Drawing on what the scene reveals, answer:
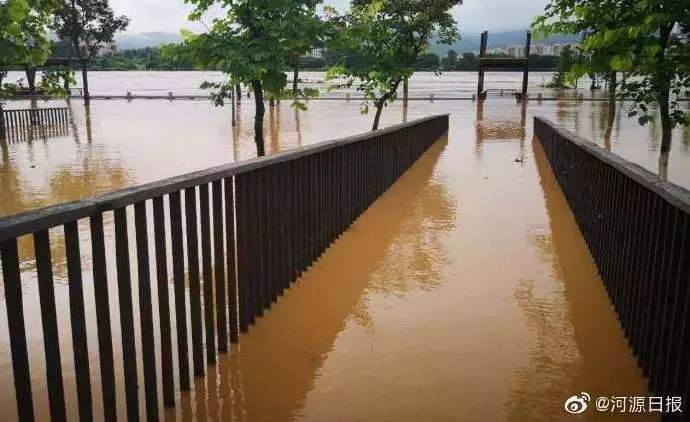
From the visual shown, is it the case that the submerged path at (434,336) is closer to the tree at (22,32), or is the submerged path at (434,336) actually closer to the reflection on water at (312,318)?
the reflection on water at (312,318)

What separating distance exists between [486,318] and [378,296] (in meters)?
1.02

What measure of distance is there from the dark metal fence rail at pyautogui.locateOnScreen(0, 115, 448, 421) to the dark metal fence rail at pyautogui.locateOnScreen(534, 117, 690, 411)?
273 cm

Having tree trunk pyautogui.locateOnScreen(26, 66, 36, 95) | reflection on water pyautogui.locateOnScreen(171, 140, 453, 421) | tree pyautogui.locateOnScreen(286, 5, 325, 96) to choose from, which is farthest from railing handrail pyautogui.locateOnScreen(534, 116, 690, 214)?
tree trunk pyautogui.locateOnScreen(26, 66, 36, 95)

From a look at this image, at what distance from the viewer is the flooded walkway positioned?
3510 mm

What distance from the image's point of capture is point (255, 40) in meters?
9.59

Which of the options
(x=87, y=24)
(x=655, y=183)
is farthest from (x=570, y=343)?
(x=87, y=24)

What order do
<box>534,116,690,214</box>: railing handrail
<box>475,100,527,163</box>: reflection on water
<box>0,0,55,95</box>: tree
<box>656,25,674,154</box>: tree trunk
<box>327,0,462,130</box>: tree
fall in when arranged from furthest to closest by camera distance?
<box>475,100,527,163</box>: reflection on water
<box>327,0,462,130</box>: tree
<box>656,25,674,154</box>: tree trunk
<box>0,0,55,95</box>: tree
<box>534,116,690,214</box>: railing handrail

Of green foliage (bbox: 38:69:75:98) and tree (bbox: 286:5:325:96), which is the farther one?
tree (bbox: 286:5:325:96)

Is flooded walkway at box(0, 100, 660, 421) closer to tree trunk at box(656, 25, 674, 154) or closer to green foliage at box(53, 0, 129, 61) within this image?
tree trunk at box(656, 25, 674, 154)

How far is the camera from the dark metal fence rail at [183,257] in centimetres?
235

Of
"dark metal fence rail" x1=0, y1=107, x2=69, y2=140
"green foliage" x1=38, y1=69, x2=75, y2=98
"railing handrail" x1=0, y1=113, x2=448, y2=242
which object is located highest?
"green foliage" x1=38, y1=69, x2=75, y2=98

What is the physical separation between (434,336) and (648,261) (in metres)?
1.57

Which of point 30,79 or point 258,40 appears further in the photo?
point 30,79

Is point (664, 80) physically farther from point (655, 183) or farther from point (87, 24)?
point (87, 24)
